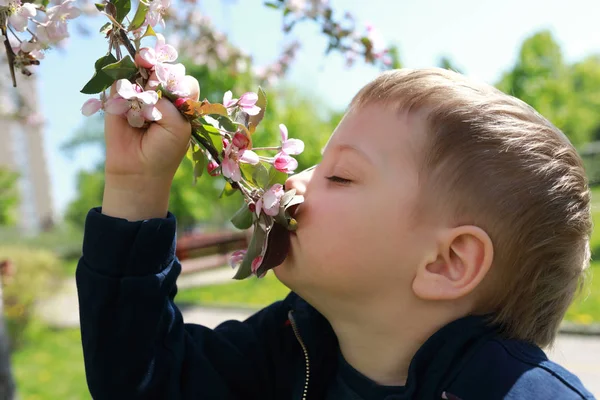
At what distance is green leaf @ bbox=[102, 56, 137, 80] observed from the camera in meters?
0.97

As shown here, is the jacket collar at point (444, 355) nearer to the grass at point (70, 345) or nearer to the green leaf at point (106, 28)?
the green leaf at point (106, 28)

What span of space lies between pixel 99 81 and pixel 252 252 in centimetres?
50

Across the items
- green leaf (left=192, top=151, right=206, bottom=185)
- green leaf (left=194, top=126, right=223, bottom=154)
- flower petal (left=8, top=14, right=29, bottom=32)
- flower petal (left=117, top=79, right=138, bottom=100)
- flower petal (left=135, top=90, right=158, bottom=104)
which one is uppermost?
flower petal (left=8, top=14, right=29, bottom=32)

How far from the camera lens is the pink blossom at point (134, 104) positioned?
976 millimetres

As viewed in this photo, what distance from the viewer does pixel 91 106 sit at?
1042 millimetres

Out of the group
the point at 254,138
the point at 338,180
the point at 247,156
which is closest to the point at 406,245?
the point at 338,180

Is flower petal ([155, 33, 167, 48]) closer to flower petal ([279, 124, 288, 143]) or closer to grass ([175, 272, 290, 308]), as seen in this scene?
flower petal ([279, 124, 288, 143])

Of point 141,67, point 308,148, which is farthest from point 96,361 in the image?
point 308,148

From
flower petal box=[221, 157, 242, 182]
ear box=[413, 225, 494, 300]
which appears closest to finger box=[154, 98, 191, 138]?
flower petal box=[221, 157, 242, 182]

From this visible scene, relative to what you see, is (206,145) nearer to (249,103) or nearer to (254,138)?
(249,103)

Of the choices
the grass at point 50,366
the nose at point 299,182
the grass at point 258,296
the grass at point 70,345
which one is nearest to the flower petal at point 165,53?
the nose at point 299,182

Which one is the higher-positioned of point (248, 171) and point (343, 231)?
point (248, 171)

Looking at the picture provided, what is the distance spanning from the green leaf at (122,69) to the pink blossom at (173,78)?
0.05 meters

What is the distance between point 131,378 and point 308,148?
15.4 m
